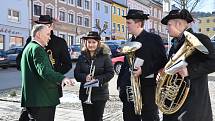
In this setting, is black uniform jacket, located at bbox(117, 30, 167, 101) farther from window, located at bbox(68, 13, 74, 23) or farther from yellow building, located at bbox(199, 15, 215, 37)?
yellow building, located at bbox(199, 15, 215, 37)

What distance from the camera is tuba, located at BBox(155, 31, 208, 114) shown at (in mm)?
3402

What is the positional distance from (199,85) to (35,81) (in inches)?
70.6

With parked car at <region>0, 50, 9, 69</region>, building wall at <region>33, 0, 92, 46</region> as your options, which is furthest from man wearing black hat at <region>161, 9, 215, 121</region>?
building wall at <region>33, 0, 92, 46</region>

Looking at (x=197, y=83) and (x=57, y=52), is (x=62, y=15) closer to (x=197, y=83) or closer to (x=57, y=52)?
(x=57, y=52)

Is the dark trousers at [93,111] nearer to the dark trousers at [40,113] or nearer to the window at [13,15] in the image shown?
the dark trousers at [40,113]

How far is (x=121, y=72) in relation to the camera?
470cm

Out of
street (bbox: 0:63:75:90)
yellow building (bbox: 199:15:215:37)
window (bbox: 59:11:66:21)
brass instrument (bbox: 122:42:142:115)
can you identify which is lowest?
street (bbox: 0:63:75:90)

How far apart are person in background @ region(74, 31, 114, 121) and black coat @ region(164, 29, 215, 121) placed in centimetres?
147

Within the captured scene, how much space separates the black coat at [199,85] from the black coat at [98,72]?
1.46m

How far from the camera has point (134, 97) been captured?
4.38 m

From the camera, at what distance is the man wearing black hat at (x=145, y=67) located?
14.7ft

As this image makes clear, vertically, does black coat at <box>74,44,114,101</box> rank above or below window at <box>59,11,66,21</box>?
below

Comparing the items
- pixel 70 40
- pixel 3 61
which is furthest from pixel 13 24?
pixel 70 40

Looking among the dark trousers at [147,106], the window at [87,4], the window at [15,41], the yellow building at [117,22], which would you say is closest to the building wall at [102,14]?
the window at [87,4]
